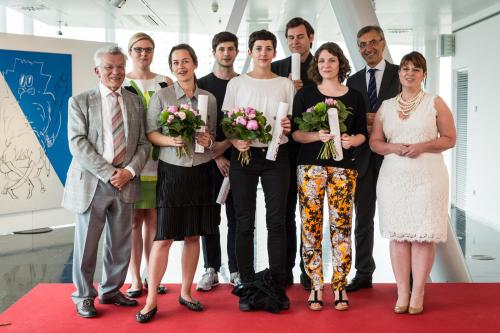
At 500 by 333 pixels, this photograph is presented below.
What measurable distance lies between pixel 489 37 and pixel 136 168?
8767 mm

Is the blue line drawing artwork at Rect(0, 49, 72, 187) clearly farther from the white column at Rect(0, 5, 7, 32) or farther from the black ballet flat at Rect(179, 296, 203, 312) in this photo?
the black ballet flat at Rect(179, 296, 203, 312)

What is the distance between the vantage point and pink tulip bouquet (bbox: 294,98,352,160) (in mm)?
3711

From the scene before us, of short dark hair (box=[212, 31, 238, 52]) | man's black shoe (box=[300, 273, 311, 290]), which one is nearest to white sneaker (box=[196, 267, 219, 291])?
man's black shoe (box=[300, 273, 311, 290])

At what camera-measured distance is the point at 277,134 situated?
12.7 feet

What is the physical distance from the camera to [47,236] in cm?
842

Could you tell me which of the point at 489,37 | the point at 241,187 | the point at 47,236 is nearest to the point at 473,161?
the point at 489,37

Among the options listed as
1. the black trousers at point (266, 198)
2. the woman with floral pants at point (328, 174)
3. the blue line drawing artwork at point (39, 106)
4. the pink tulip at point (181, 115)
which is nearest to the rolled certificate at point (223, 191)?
the black trousers at point (266, 198)

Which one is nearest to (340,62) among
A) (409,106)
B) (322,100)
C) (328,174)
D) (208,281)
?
(322,100)

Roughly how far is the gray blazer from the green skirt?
22cm

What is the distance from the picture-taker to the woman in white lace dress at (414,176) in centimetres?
383

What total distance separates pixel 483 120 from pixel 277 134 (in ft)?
26.5

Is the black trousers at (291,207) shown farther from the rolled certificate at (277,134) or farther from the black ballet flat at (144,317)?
the black ballet flat at (144,317)

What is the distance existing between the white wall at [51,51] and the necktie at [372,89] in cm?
552

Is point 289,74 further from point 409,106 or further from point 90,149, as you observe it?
point 90,149
